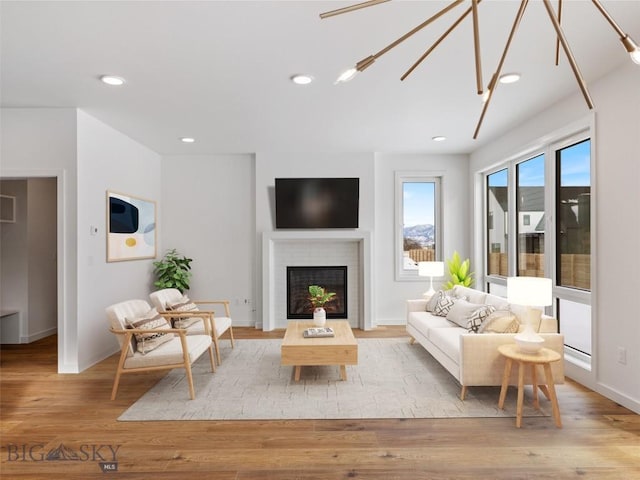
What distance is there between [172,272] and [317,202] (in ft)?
7.81

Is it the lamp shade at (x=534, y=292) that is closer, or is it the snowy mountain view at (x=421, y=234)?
the lamp shade at (x=534, y=292)

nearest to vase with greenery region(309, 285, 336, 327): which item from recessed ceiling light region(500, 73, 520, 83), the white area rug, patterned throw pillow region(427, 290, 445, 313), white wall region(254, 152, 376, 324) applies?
the white area rug

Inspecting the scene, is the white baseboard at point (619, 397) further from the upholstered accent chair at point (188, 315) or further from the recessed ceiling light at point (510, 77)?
the upholstered accent chair at point (188, 315)

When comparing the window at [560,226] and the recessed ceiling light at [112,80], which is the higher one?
the recessed ceiling light at [112,80]

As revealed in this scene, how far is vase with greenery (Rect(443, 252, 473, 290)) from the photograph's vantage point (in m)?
5.97

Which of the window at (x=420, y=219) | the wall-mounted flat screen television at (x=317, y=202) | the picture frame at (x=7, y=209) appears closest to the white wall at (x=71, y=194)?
the picture frame at (x=7, y=209)

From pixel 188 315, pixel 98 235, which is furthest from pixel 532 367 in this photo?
pixel 98 235

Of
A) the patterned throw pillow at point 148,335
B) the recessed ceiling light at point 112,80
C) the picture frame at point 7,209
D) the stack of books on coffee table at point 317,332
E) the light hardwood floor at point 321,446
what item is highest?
the recessed ceiling light at point 112,80

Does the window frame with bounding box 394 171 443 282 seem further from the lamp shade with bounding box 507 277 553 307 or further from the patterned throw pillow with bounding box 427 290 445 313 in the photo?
the lamp shade with bounding box 507 277 553 307

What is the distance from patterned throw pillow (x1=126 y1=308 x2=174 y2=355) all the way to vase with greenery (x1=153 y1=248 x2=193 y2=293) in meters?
2.10

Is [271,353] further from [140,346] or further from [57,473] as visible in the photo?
[57,473]

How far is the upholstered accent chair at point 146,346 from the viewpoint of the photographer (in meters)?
3.36

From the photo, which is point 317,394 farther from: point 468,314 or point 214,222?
point 214,222

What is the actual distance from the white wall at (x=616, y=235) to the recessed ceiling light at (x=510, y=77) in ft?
2.41
